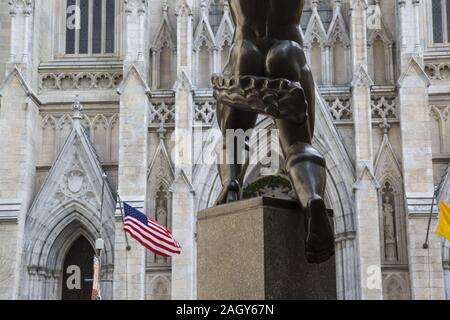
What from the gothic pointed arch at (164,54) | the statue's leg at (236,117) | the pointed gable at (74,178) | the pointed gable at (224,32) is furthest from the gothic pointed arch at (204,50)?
the statue's leg at (236,117)

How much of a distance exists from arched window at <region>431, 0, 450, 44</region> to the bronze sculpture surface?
17249mm

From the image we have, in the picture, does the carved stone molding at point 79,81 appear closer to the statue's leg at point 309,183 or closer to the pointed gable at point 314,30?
the pointed gable at point 314,30

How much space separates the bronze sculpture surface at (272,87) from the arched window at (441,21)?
17.2m

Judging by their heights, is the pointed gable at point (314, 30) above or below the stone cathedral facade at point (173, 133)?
above

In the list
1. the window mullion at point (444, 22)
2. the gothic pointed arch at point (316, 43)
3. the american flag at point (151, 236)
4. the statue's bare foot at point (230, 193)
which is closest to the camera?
the statue's bare foot at point (230, 193)

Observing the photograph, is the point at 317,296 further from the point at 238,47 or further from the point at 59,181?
the point at 59,181

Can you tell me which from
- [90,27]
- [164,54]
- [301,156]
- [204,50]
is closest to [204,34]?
[204,50]

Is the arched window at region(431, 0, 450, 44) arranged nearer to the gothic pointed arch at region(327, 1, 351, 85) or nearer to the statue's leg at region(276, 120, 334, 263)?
the gothic pointed arch at region(327, 1, 351, 85)

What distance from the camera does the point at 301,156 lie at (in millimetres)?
5789

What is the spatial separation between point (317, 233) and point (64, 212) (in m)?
16.7

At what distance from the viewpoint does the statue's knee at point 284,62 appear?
5.96 meters

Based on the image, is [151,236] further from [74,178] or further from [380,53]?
[380,53]
